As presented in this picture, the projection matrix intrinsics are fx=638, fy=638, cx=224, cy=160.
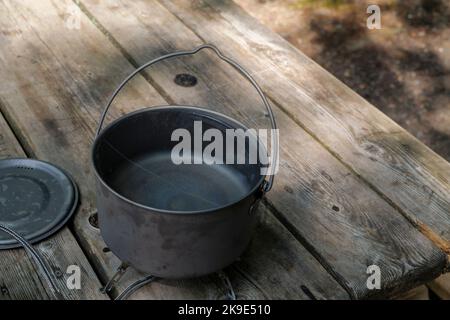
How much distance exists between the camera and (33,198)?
4.98 ft

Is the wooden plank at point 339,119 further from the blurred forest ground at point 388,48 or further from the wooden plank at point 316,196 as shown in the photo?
the blurred forest ground at point 388,48

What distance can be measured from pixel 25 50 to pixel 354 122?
105cm

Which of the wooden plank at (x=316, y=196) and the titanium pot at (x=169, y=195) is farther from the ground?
the titanium pot at (x=169, y=195)

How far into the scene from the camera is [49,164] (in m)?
1.59

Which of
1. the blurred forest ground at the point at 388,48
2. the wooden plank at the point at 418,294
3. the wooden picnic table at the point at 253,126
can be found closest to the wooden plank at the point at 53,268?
the wooden picnic table at the point at 253,126

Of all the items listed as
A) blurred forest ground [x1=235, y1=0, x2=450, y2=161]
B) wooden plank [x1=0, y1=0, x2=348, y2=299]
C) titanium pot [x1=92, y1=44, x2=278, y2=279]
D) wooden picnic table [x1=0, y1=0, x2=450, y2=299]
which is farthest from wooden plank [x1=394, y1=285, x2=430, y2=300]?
blurred forest ground [x1=235, y1=0, x2=450, y2=161]

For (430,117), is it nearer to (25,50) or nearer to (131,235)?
(25,50)

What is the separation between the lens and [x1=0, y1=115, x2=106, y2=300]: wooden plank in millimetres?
1300

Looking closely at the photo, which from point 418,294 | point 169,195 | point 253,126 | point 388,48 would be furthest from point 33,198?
point 388,48

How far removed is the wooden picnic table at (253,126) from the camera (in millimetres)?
1378

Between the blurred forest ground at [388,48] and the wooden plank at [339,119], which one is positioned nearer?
the wooden plank at [339,119]

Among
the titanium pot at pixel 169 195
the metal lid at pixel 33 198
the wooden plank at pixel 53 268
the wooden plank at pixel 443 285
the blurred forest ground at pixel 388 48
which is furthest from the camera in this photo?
the blurred forest ground at pixel 388 48
